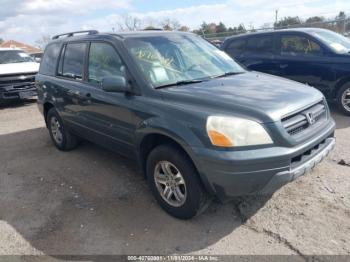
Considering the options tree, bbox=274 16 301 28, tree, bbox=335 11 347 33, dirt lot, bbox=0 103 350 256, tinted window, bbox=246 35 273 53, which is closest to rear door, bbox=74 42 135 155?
dirt lot, bbox=0 103 350 256

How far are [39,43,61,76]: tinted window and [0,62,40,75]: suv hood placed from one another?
16.0ft

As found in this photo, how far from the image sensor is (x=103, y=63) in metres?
4.35

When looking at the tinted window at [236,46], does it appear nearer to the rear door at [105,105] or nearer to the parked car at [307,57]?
the parked car at [307,57]

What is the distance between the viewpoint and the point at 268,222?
3410 mm

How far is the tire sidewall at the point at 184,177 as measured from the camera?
10.6 ft

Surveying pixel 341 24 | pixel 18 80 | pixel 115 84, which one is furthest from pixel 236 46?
pixel 341 24

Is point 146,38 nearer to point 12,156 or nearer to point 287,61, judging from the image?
point 12,156

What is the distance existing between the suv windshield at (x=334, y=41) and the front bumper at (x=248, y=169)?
471 centimetres

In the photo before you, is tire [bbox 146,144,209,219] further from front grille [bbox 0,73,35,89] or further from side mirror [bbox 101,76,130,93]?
front grille [bbox 0,73,35,89]

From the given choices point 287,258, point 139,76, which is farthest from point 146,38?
point 287,258

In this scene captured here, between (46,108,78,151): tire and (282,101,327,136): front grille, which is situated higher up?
(282,101,327,136): front grille

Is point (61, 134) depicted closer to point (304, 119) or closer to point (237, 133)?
point (237, 133)

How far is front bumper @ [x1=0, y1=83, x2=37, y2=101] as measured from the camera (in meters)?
10.2

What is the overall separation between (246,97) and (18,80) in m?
8.88
